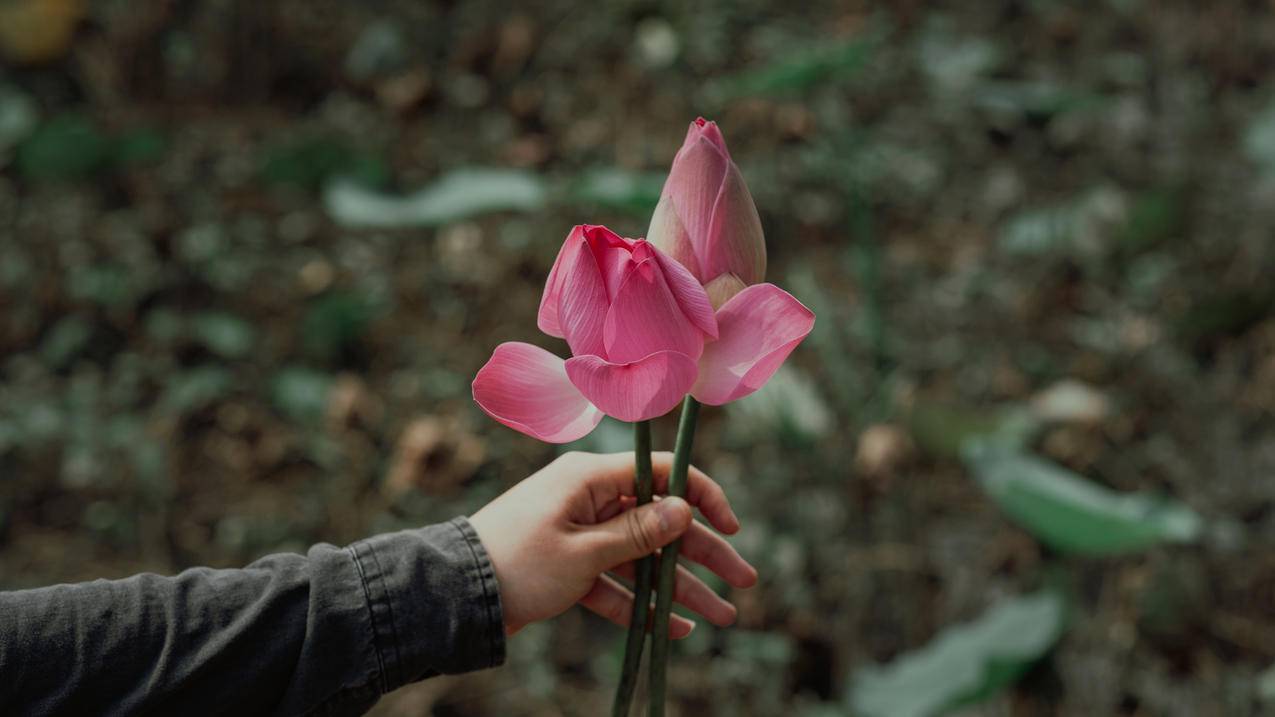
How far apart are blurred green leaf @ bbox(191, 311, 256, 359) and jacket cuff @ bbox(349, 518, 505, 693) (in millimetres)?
1471

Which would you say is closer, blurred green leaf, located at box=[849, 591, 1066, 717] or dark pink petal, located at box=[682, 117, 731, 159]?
dark pink petal, located at box=[682, 117, 731, 159]

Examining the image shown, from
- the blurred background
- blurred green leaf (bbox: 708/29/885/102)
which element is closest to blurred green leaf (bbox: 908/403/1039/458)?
Answer: the blurred background

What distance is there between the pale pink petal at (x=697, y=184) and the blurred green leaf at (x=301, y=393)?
1.36 m

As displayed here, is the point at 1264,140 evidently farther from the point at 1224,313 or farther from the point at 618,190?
the point at 618,190

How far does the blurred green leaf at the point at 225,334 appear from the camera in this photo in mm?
1875

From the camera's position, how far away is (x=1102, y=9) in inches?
97.5

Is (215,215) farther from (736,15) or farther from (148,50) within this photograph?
(736,15)

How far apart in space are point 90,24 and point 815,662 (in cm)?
223

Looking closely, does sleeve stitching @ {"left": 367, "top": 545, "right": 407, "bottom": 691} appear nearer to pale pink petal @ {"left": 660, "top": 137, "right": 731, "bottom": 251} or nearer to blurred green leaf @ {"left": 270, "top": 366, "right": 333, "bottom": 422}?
pale pink petal @ {"left": 660, "top": 137, "right": 731, "bottom": 251}

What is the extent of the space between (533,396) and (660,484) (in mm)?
149

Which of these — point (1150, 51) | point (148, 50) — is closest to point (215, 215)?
point (148, 50)

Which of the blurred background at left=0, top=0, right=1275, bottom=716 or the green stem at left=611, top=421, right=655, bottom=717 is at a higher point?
the green stem at left=611, top=421, right=655, bottom=717

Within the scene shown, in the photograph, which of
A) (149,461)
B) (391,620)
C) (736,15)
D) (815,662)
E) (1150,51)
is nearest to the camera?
(391,620)

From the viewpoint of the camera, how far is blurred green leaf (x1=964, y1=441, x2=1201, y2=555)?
89 centimetres
